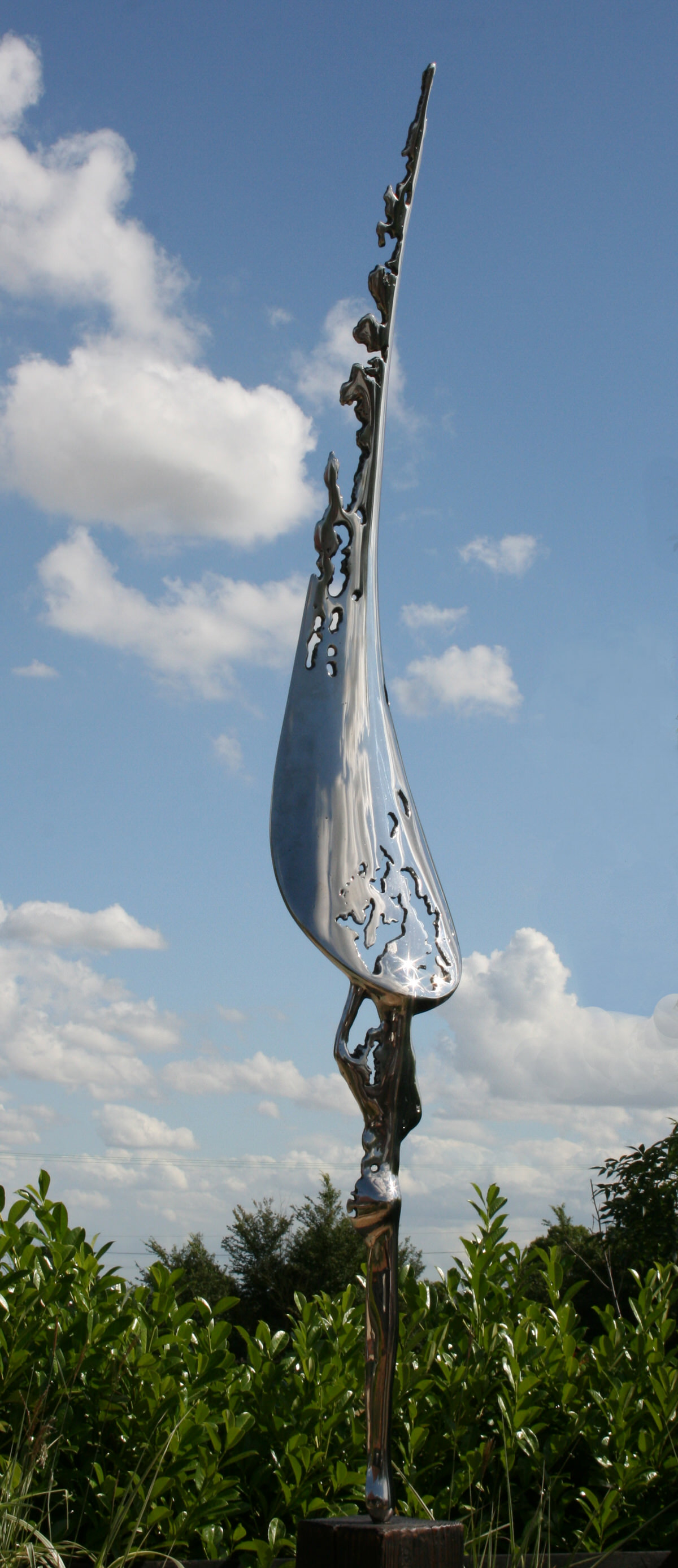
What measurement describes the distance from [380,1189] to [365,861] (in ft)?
2.14

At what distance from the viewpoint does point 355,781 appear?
92.0 inches

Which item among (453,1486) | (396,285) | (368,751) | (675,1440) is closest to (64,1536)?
(453,1486)

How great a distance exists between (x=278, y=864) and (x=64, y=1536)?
5.58 feet

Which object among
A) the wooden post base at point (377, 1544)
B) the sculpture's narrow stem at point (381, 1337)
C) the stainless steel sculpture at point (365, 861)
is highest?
the stainless steel sculpture at point (365, 861)

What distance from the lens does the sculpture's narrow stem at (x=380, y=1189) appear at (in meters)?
2.20

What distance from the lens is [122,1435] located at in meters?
2.70

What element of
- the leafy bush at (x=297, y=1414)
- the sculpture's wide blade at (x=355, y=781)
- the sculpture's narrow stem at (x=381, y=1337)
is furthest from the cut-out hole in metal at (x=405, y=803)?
the leafy bush at (x=297, y=1414)

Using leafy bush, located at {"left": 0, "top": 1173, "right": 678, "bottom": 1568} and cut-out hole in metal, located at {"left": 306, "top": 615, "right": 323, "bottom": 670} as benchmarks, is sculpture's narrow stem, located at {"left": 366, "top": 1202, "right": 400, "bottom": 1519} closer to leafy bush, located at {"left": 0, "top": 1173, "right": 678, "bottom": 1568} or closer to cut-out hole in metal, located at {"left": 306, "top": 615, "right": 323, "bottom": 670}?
leafy bush, located at {"left": 0, "top": 1173, "right": 678, "bottom": 1568}

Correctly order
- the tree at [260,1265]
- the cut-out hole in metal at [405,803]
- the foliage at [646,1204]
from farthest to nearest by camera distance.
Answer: the tree at [260,1265] → the foliage at [646,1204] → the cut-out hole in metal at [405,803]

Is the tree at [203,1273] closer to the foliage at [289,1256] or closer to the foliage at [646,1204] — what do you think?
the foliage at [289,1256]

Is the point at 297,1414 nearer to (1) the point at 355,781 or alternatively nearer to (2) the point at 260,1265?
(1) the point at 355,781

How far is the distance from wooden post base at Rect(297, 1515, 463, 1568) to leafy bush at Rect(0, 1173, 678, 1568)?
1.57 feet

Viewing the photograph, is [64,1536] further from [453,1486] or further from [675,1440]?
[675,1440]

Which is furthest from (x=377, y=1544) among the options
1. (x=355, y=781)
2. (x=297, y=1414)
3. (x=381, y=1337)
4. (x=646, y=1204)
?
(x=646, y=1204)
